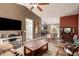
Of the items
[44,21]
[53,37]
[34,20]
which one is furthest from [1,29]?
[53,37]

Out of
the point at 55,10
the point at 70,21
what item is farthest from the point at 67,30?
the point at 55,10

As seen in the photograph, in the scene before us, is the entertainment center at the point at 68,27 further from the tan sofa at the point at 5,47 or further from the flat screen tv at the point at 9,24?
the tan sofa at the point at 5,47

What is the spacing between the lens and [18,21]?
8.36 feet

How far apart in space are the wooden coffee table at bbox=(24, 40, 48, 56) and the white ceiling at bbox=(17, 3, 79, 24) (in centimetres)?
45

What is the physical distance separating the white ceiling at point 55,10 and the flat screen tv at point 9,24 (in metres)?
0.39

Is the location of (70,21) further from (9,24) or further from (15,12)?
(9,24)

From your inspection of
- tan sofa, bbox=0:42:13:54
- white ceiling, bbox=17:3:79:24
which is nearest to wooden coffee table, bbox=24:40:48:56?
tan sofa, bbox=0:42:13:54

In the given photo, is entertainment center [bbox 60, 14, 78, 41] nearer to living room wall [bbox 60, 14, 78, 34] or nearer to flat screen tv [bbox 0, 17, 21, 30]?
living room wall [bbox 60, 14, 78, 34]

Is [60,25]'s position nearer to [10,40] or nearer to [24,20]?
[24,20]

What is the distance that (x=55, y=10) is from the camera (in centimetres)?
256

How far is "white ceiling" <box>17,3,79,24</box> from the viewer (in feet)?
8.32

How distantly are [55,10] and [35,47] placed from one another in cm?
82

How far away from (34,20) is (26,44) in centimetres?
50

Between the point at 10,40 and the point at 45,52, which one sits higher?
the point at 10,40
